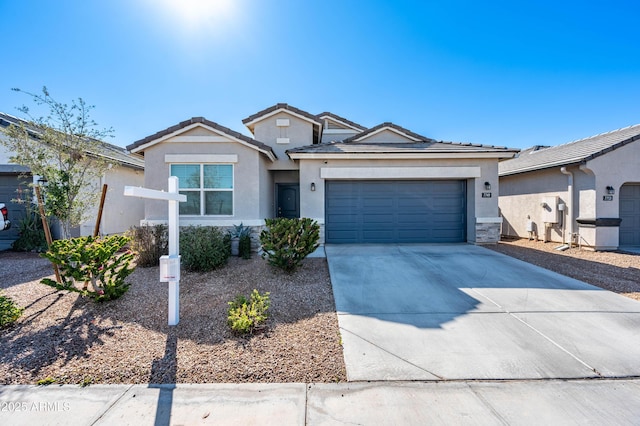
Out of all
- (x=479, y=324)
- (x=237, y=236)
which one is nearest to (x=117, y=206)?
(x=237, y=236)

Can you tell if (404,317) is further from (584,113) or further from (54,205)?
(584,113)

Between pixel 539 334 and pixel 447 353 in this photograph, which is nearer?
pixel 447 353

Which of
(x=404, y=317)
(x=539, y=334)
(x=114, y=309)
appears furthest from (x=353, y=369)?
(x=114, y=309)

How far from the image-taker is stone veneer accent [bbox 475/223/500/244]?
10406 mm

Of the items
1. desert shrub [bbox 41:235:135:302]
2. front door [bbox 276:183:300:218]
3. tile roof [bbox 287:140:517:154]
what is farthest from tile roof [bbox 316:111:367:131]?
desert shrub [bbox 41:235:135:302]

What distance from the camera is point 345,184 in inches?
420

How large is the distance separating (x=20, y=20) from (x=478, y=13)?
13.7 metres

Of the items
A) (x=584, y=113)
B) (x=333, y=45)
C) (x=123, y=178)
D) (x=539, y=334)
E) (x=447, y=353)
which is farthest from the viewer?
(x=584, y=113)

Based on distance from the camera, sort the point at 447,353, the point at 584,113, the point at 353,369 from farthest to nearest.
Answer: the point at 584,113
the point at 447,353
the point at 353,369

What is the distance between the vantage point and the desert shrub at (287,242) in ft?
21.3

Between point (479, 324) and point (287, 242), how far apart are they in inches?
159

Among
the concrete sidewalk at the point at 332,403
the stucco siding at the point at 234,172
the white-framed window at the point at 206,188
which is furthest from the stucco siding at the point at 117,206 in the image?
the concrete sidewalk at the point at 332,403

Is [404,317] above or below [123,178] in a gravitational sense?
below

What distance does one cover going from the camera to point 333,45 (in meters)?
10.4
